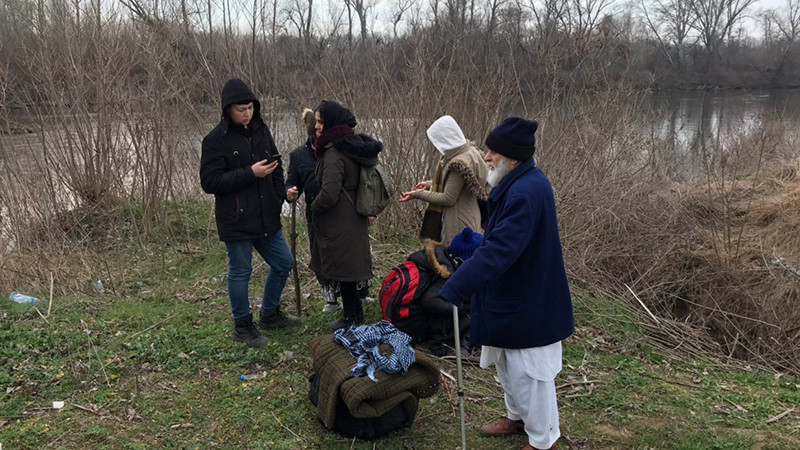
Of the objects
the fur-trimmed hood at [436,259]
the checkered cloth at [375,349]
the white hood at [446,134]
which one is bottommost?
the checkered cloth at [375,349]

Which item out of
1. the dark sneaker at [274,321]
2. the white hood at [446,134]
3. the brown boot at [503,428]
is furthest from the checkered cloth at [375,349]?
the white hood at [446,134]

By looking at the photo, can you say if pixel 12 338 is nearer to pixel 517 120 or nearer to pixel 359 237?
pixel 359 237

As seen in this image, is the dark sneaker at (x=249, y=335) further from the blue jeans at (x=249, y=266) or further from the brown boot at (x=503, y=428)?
the brown boot at (x=503, y=428)

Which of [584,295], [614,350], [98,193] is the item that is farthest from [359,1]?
[614,350]

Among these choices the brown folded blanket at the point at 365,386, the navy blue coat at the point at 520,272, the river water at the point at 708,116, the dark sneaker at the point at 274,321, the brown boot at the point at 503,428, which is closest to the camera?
the navy blue coat at the point at 520,272

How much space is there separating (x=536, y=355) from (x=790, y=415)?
223 centimetres

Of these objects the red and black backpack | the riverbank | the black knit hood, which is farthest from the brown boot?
the black knit hood

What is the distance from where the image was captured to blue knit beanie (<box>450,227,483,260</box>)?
13.8 ft

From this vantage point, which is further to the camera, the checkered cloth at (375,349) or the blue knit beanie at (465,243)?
the blue knit beanie at (465,243)

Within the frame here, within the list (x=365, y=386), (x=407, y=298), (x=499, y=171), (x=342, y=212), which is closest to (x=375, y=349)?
(x=365, y=386)

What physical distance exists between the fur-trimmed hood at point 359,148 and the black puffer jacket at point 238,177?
574 millimetres

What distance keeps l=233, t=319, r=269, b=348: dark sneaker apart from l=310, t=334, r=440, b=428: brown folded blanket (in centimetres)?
110

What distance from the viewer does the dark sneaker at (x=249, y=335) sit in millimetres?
4359

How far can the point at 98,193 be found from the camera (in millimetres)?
8086
